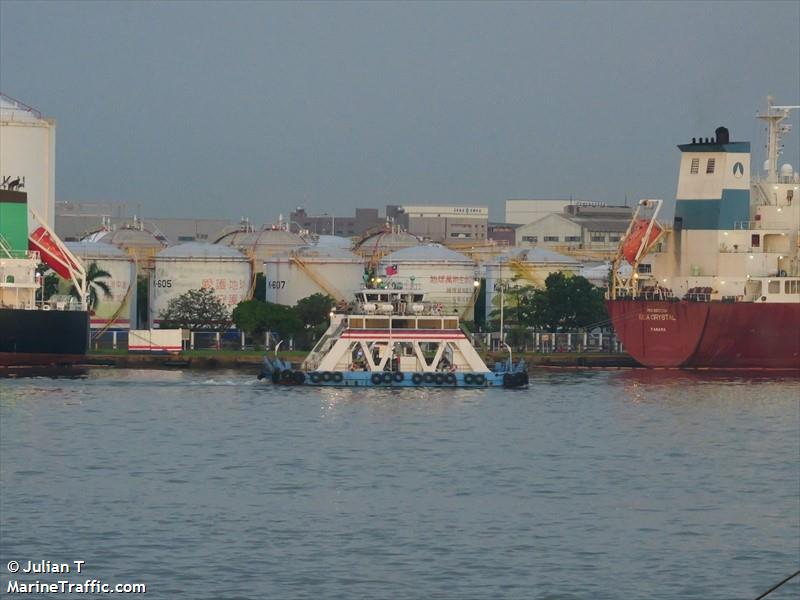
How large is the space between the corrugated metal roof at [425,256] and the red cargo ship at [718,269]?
64.2 feet

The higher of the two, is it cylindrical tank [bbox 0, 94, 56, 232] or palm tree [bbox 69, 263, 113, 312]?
cylindrical tank [bbox 0, 94, 56, 232]

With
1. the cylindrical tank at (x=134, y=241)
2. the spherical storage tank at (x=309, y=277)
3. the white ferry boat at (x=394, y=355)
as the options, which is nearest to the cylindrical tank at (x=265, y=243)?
the spherical storage tank at (x=309, y=277)

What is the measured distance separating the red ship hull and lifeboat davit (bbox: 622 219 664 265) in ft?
18.5

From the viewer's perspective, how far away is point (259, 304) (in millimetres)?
116250

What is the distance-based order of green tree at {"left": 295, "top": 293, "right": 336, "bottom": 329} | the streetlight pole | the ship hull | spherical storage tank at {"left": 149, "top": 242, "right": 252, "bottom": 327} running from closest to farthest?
the ship hull, the streetlight pole, green tree at {"left": 295, "top": 293, "right": 336, "bottom": 329}, spherical storage tank at {"left": 149, "top": 242, "right": 252, "bottom": 327}

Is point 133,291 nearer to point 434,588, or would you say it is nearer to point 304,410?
point 304,410

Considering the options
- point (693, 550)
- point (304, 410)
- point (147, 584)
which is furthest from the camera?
point (304, 410)

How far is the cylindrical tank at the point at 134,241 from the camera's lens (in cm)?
13875

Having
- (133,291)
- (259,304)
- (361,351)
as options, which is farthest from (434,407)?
(133,291)

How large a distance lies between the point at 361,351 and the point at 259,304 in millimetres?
33772

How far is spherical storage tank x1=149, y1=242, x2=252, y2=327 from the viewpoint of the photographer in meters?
125

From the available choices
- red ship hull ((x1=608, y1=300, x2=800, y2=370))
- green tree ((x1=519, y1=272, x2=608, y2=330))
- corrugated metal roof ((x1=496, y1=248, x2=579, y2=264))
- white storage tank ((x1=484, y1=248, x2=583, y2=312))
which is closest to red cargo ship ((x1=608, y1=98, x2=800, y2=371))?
red ship hull ((x1=608, y1=300, x2=800, y2=370))

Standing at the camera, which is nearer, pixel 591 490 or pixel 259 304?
pixel 591 490

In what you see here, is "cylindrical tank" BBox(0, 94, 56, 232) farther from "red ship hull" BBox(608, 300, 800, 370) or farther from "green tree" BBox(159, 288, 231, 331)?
"red ship hull" BBox(608, 300, 800, 370)
